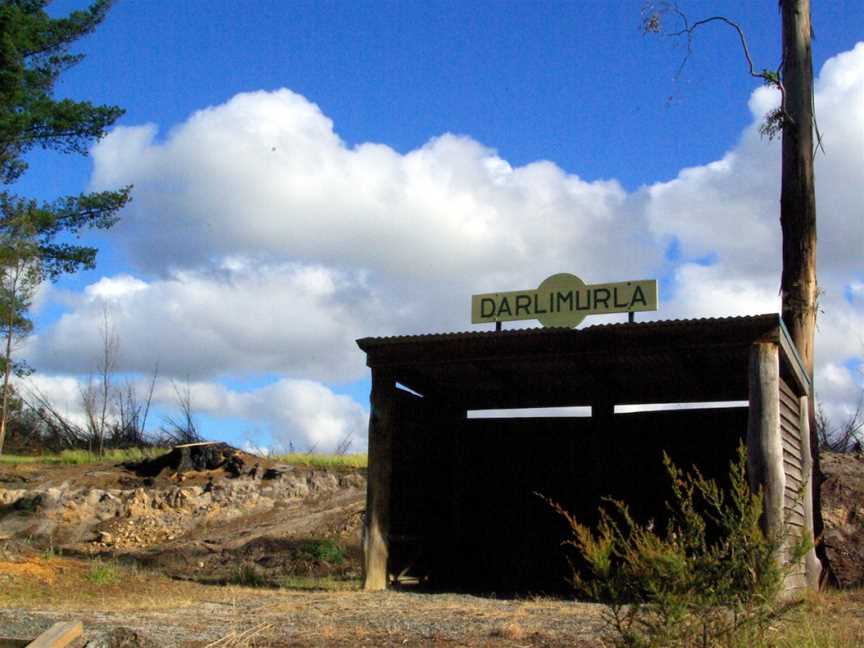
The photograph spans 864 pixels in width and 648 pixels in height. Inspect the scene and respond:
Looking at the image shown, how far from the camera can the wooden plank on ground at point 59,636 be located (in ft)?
22.4

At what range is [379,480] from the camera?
41.5 feet

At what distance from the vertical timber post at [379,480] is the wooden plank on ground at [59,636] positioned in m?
5.29

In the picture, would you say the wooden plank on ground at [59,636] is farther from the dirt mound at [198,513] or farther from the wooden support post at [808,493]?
the wooden support post at [808,493]

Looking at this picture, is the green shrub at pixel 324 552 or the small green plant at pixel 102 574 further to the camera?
the green shrub at pixel 324 552

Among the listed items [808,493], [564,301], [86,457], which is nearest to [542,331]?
[564,301]

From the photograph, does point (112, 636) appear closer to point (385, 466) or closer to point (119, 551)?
point (385, 466)

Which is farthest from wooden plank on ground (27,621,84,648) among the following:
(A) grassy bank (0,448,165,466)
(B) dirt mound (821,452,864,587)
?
(A) grassy bank (0,448,165,466)

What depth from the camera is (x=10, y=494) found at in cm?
2031

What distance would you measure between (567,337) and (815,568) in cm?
495

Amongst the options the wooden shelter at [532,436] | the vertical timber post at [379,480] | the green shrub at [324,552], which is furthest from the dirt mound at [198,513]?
the vertical timber post at [379,480]

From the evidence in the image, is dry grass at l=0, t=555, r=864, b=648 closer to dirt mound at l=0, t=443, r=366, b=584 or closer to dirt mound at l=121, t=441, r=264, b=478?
dirt mound at l=0, t=443, r=366, b=584

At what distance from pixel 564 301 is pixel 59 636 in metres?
6.88

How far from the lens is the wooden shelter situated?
11.8 m

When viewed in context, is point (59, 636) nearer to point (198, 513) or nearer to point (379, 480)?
point (379, 480)
